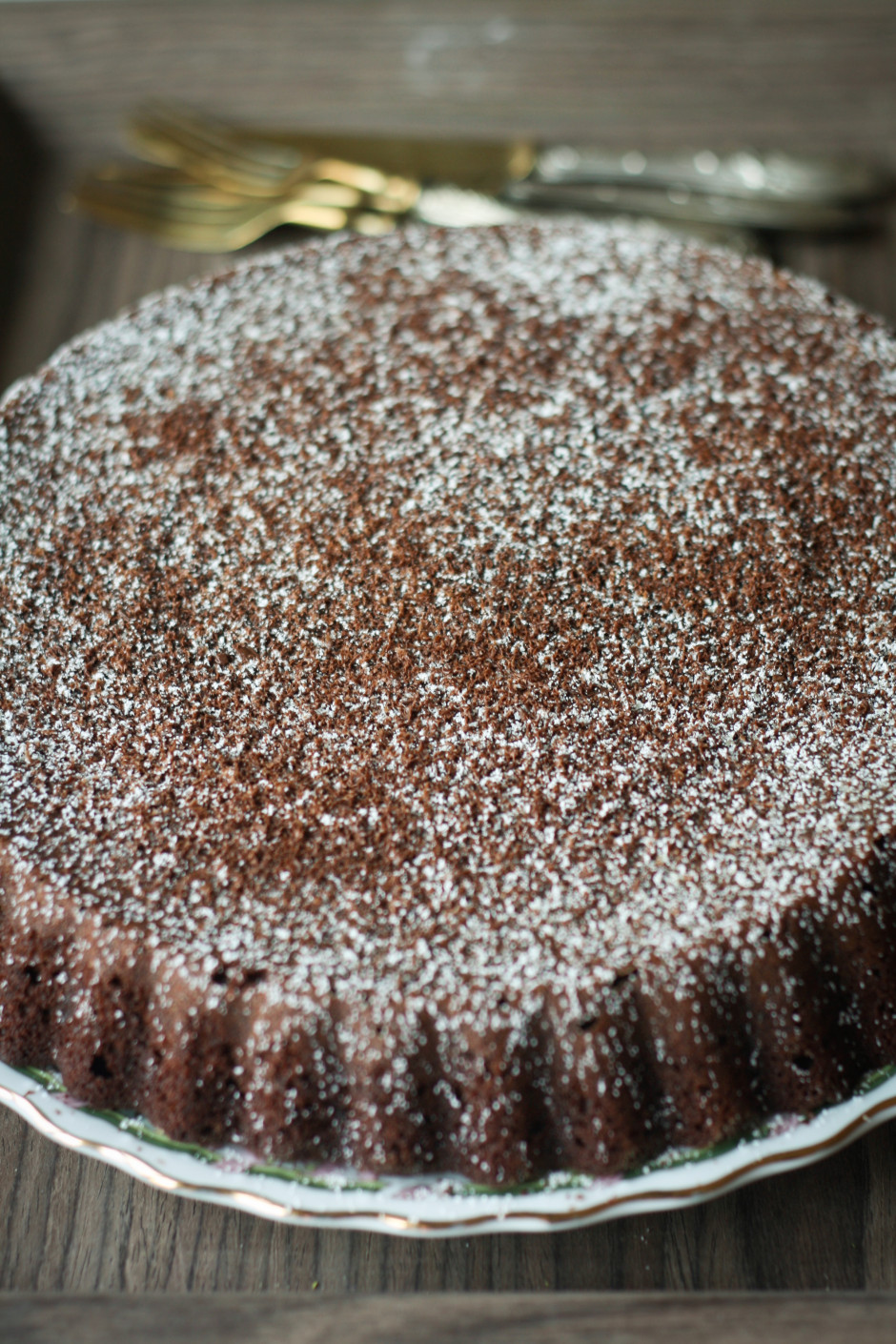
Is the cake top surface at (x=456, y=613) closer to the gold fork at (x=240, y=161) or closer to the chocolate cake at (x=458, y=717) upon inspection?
the chocolate cake at (x=458, y=717)

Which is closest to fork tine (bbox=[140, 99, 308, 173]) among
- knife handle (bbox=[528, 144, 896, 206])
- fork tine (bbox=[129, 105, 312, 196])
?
fork tine (bbox=[129, 105, 312, 196])

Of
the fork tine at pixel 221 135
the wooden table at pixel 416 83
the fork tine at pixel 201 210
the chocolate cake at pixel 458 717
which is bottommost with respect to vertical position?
the chocolate cake at pixel 458 717

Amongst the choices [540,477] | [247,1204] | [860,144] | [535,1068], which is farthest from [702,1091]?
[860,144]

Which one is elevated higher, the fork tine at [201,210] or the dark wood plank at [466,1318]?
the fork tine at [201,210]

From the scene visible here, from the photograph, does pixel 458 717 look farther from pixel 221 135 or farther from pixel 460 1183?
pixel 221 135

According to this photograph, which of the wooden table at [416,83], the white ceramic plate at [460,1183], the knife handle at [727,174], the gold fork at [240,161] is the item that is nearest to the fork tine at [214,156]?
the gold fork at [240,161]

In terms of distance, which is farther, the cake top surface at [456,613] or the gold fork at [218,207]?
the gold fork at [218,207]
